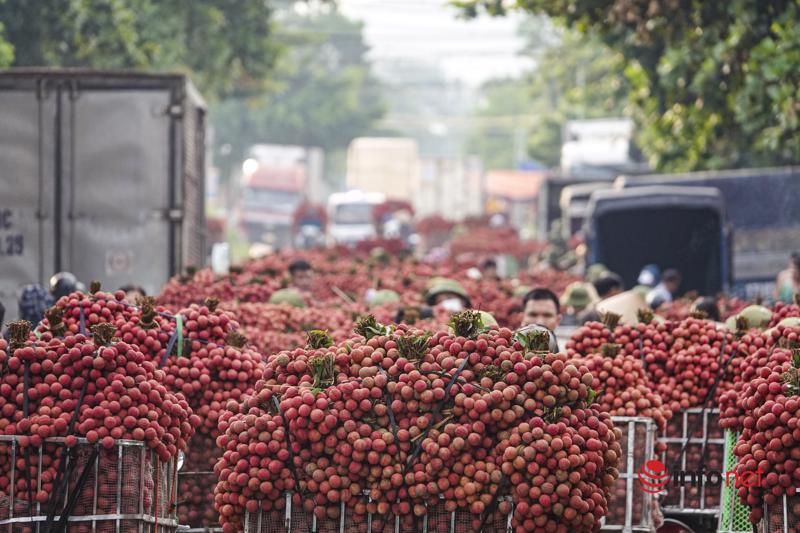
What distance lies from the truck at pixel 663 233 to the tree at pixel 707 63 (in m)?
1.02

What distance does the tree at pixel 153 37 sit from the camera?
22891 millimetres

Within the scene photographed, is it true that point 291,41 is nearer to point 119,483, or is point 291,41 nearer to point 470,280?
point 470,280

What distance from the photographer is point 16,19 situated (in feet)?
73.6

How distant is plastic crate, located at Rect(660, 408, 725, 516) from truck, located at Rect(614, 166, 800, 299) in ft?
46.5

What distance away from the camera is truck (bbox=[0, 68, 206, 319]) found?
1414 cm

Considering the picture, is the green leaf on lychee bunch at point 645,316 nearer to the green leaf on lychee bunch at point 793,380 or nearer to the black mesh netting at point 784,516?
the green leaf on lychee bunch at point 793,380

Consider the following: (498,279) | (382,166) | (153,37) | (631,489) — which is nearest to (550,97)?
(382,166)

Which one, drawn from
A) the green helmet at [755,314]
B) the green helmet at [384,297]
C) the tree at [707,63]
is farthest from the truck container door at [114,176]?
the green helmet at [755,314]

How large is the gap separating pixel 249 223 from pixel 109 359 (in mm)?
66438

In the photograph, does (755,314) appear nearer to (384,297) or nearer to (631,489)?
(631,489)

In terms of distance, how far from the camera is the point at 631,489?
7.79 metres

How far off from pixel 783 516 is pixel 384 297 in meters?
9.01

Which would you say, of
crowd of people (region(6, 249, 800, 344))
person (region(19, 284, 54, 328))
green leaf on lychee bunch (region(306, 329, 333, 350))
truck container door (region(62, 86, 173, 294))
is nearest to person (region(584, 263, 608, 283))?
crowd of people (region(6, 249, 800, 344))

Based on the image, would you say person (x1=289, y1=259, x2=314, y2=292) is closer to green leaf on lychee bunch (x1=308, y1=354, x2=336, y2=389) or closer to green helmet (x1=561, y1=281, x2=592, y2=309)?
green helmet (x1=561, y1=281, x2=592, y2=309)
